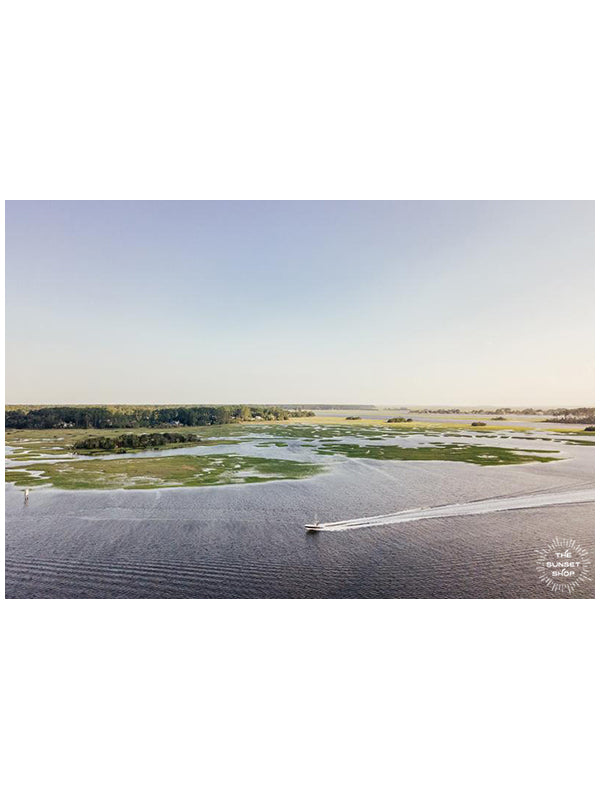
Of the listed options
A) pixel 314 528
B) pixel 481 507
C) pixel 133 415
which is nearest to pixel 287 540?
pixel 314 528

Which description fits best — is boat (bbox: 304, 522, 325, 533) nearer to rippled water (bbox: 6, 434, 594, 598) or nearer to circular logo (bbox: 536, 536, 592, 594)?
rippled water (bbox: 6, 434, 594, 598)

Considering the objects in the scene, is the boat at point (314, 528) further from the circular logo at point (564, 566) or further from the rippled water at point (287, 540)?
the circular logo at point (564, 566)

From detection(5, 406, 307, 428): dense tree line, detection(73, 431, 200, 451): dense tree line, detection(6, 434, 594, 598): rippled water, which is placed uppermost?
detection(5, 406, 307, 428): dense tree line

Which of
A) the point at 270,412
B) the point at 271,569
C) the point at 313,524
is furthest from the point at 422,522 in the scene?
the point at 270,412

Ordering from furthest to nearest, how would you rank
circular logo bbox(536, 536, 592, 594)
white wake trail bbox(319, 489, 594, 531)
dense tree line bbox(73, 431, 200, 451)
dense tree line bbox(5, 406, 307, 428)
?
1. dense tree line bbox(73, 431, 200, 451)
2. white wake trail bbox(319, 489, 594, 531)
3. dense tree line bbox(5, 406, 307, 428)
4. circular logo bbox(536, 536, 592, 594)

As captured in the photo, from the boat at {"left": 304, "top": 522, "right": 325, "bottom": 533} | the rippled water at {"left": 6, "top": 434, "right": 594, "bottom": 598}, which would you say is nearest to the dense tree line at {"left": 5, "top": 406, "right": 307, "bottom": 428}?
the rippled water at {"left": 6, "top": 434, "right": 594, "bottom": 598}

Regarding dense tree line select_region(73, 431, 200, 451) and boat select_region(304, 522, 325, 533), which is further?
dense tree line select_region(73, 431, 200, 451)
